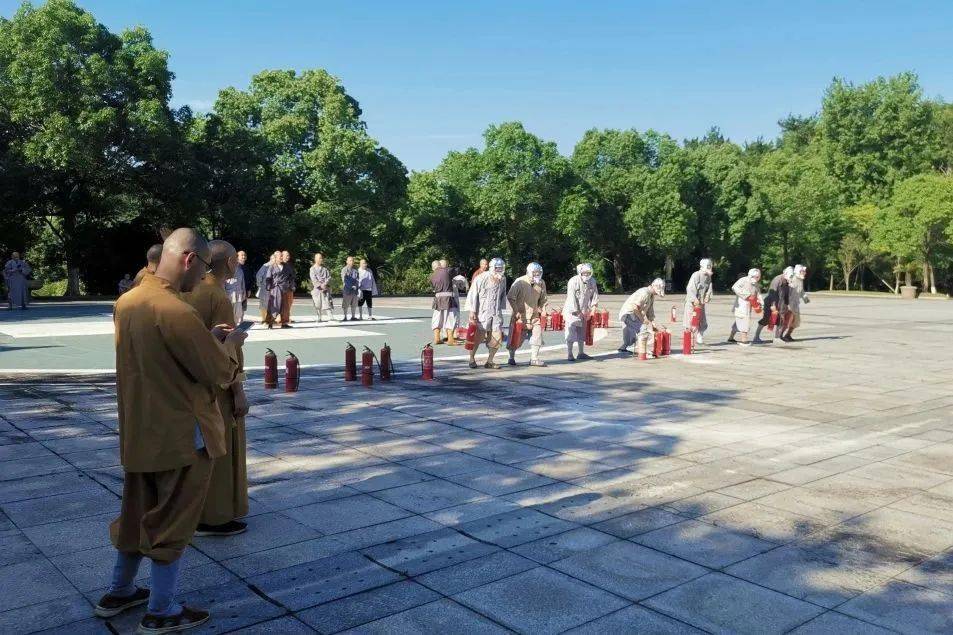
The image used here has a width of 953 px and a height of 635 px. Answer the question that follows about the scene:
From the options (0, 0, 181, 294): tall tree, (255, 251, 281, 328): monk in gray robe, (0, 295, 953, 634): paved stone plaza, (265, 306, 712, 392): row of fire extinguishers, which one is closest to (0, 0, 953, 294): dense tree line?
(0, 0, 181, 294): tall tree

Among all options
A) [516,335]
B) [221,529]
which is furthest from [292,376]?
[221,529]

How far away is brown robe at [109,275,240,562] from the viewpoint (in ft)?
12.5

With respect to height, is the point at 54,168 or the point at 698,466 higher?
the point at 54,168

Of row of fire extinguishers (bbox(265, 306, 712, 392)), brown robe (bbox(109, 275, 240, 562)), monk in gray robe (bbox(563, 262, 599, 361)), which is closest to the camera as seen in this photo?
brown robe (bbox(109, 275, 240, 562))

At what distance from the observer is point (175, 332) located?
3.77 meters

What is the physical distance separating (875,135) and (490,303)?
61506mm

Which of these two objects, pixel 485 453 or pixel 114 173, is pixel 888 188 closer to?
pixel 114 173

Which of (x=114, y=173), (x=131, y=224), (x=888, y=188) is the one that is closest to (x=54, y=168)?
(x=114, y=173)

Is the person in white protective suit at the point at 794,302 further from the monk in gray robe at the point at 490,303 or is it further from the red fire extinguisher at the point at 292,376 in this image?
the red fire extinguisher at the point at 292,376

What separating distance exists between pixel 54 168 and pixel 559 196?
94.0 ft

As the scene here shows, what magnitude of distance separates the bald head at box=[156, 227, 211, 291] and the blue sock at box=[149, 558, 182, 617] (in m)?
1.32

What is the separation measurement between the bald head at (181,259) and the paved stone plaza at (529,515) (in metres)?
1.69

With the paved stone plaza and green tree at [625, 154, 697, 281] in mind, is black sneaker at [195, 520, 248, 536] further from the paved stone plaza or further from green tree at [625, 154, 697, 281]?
green tree at [625, 154, 697, 281]

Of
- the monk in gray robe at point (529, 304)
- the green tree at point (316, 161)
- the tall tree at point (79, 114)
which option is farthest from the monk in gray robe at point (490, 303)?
the green tree at point (316, 161)
